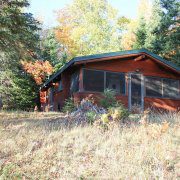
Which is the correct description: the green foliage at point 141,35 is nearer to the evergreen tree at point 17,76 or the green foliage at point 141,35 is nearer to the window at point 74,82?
the evergreen tree at point 17,76

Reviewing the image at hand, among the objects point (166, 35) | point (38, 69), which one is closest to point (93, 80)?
point (166, 35)

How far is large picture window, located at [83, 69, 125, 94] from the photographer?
14086 mm

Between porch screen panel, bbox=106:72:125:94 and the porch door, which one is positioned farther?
the porch door

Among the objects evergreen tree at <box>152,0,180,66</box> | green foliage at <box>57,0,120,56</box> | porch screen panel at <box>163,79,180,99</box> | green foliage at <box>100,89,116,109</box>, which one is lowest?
green foliage at <box>100,89,116,109</box>

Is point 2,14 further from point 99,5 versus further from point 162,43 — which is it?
point 99,5

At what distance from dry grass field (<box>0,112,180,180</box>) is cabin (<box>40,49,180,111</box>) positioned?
23.7 ft

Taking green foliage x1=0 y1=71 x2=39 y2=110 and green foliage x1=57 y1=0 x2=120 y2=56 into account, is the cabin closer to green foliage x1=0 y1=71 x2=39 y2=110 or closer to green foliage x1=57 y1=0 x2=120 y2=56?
green foliage x1=0 y1=71 x2=39 y2=110

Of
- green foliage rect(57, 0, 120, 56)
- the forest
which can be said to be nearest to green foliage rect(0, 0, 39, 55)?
the forest

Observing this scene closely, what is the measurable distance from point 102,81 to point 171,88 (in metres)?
4.62

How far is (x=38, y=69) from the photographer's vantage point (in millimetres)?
22938

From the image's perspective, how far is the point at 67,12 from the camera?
32.6 m

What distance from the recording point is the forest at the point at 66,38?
11307 millimetres

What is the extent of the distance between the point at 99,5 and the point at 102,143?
27.1 metres

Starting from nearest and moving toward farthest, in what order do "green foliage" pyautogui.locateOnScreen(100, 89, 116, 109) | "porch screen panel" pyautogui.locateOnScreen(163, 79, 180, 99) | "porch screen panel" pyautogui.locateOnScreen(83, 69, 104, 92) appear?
"green foliage" pyautogui.locateOnScreen(100, 89, 116, 109) < "porch screen panel" pyautogui.locateOnScreen(83, 69, 104, 92) < "porch screen panel" pyautogui.locateOnScreen(163, 79, 180, 99)
